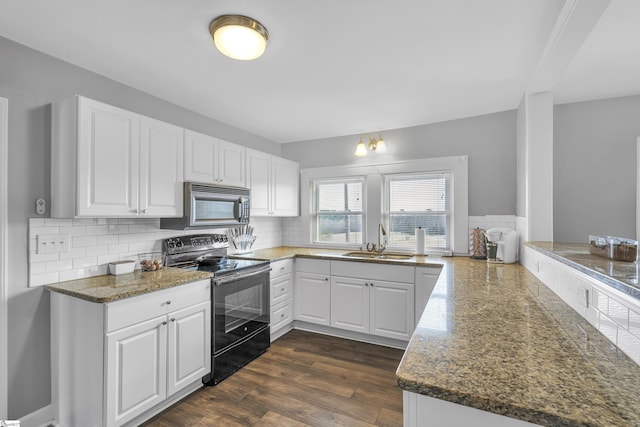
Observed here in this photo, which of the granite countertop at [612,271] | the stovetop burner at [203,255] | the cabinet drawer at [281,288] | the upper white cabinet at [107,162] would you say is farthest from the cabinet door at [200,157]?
the granite countertop at [612,271]

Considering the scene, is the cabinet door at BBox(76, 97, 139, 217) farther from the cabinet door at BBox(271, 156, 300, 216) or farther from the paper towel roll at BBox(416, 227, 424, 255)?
the paper towel roll at BBox(416, 227, 424, 255)

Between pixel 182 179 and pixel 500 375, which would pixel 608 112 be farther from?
pixel 182 179

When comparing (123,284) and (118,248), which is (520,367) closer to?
(123,284)

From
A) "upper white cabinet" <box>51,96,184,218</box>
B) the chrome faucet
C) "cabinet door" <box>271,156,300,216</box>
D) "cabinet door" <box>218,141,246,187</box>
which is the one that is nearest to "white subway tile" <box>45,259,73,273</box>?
"upper white cabinet" <box>51,96,184,218</box>

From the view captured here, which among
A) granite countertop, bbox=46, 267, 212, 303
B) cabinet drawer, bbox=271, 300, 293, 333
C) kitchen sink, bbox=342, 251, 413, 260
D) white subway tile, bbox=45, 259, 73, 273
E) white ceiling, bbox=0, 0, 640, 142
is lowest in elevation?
cabinet drawer, bbox=271, 300, 293, 333

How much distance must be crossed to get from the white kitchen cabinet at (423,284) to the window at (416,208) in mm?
710

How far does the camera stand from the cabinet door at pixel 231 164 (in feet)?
9.78

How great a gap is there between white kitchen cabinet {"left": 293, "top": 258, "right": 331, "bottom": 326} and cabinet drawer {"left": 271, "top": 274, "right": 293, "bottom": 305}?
10 centimetres

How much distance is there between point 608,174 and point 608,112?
573 millimetres

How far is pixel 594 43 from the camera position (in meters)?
1.91

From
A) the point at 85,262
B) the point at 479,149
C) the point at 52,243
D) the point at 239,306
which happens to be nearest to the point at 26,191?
the point at 52,243

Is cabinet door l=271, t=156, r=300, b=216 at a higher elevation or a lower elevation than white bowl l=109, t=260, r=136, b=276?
higher

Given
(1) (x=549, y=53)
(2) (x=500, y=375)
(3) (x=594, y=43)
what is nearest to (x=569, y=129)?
(3) (x=594, y=43)

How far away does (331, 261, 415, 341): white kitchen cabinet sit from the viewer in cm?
298
